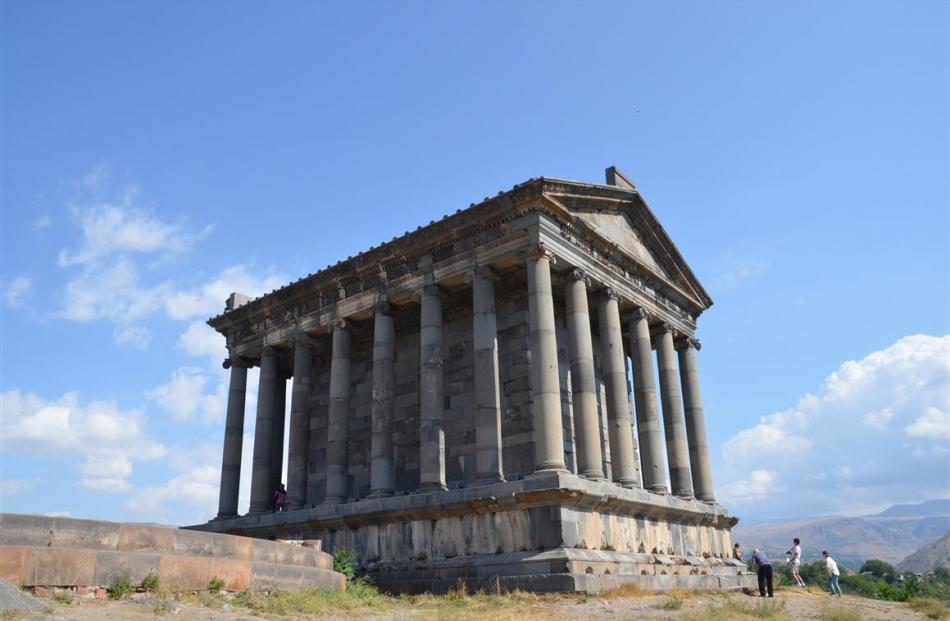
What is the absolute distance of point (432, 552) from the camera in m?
20.0

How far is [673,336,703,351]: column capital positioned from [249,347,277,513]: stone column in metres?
15.4

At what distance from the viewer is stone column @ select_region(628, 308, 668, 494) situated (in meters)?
23.2

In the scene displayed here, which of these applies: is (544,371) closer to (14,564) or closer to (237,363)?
(14,564)

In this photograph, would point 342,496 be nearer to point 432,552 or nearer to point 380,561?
point 380,561

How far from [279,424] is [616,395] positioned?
1429 centimetres

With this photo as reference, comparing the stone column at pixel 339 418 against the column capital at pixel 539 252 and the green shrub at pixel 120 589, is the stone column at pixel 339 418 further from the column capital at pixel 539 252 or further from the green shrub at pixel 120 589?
the green shrub at pixel 120 589

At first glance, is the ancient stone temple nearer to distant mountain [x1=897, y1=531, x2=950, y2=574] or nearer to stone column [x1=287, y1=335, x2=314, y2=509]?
stone column [x1=287, y1=335, x2=314, y2=509]

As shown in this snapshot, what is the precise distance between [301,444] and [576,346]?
36.8 ft

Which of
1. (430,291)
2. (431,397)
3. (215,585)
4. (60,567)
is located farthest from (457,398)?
(60,567)

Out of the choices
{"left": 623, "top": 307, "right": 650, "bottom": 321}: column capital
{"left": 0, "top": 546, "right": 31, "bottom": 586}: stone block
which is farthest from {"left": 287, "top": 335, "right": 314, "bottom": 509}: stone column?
{"left": 0, "top": 546, "right": 31, "bottom": 586}: stone block

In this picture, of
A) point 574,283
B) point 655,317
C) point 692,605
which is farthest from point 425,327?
point 692,605

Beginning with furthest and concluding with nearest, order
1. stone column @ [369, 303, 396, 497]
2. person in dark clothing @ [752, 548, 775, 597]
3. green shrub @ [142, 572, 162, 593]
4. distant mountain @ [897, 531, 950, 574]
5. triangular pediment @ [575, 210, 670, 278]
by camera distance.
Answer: distant mountain @ [897, 531, 950, 574] < triangular pediment @ [575, 210, 670, 278] < stone column @ [369, 303, 396, 497] < person in dark clothing @ [752, 548, 775, 597] < green shrub @ [142, 572, 162, 593]

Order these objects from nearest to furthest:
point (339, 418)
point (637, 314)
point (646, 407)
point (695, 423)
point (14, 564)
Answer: point (14, 564) < point (646, 407) < point (339, 418) < point (637, 314) < point (695, 423)

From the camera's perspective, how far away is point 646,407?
24.0 meters
